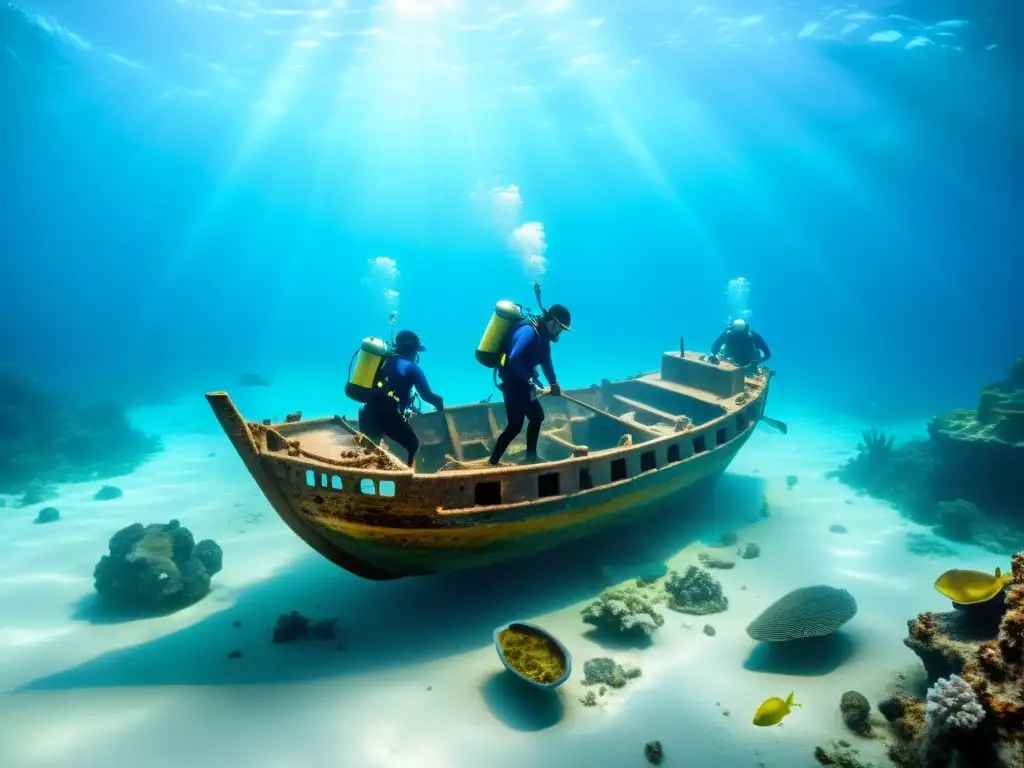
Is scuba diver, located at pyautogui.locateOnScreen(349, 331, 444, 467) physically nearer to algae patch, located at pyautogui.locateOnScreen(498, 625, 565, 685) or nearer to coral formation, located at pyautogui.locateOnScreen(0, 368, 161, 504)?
algae patch, located at pyautogui.locateOnScreen(498, 625, 565, 685)

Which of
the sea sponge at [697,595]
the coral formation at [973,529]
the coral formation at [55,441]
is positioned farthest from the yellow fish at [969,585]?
the coral formation at [55,441]

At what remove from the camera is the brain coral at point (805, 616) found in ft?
23.0

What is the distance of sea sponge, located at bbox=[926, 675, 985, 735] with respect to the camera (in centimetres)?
439

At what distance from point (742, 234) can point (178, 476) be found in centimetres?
17338

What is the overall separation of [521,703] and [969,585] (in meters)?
5.62

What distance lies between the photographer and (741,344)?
15.5 metres

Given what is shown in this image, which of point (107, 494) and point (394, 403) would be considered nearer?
point (394, 403)

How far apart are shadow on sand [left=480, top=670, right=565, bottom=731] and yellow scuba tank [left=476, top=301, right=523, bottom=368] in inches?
186

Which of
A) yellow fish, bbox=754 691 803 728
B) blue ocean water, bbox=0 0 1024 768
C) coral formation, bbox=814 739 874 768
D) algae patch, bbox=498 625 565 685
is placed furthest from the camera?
blue ocean water, bbox=0 0 1024 768

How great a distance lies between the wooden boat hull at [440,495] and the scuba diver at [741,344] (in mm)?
6158

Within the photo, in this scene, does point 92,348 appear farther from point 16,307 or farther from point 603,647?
point 603,647

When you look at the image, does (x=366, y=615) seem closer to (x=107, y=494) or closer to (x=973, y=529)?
(x=107, y=494)

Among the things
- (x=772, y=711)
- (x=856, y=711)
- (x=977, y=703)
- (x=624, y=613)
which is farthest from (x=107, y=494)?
(x=977, y=703)

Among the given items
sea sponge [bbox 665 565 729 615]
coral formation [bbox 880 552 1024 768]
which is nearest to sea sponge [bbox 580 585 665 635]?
sea sponge [bbox 665 565 729 615]
